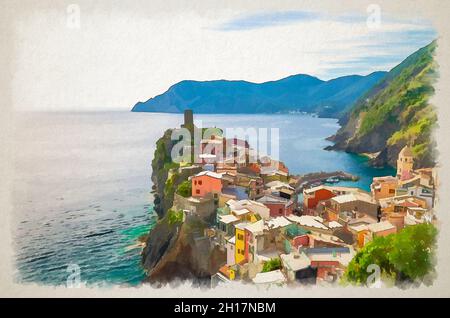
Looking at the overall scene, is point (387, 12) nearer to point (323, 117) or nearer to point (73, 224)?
point (323, 117)

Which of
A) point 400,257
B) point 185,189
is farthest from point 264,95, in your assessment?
point 400,257

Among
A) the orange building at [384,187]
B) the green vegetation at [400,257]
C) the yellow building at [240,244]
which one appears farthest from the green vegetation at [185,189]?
the orange building at [384,187]

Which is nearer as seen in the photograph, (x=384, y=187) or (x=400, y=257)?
(x=400, y=257)

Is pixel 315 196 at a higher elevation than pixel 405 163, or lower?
lower

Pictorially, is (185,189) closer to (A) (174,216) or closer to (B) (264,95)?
(A) (174,216)

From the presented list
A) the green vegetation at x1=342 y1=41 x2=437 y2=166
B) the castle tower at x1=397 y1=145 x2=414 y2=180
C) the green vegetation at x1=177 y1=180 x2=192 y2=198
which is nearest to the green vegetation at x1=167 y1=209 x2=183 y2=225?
the green vegetation at x1=177 y1=180 x2=192 y2=198

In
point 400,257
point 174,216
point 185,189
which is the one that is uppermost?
point 185,189
